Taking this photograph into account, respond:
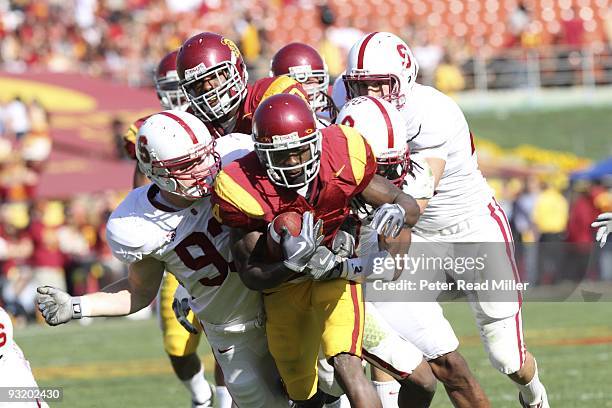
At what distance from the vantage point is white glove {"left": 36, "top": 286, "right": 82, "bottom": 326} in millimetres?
5090

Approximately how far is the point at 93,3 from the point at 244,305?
53.8 ft

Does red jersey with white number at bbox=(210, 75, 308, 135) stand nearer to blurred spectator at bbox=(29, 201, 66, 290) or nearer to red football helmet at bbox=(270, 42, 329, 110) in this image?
red football helmet at bbox=(270, 42, 329, 110)

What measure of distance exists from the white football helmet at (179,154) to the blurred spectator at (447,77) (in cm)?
1574

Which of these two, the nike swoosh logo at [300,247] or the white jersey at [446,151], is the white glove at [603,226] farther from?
the nike swoosh logo at [300,247]

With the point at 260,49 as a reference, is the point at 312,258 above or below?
above

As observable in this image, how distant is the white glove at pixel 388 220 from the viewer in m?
4.67

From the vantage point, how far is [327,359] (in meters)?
4.99

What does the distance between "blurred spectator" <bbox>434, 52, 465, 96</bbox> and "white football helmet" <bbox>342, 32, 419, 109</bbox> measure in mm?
14765

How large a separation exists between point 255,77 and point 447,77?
3.56 metres

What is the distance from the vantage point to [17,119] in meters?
14.9

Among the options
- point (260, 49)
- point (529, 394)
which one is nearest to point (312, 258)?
point (529, 394)

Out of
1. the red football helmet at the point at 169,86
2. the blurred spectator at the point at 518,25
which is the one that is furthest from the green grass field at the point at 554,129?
the red football helmet at the point at 169,86

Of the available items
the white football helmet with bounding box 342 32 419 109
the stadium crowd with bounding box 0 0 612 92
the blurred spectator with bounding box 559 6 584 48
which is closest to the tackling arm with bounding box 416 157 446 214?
the white football helmet with bounding box 342 32 419 109

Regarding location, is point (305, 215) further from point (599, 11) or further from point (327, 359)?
point (599, 11)
